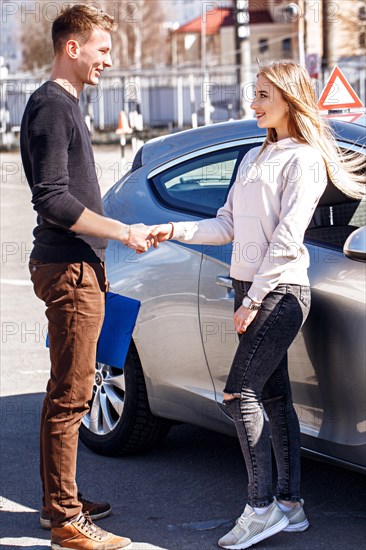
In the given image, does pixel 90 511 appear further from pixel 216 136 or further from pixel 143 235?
pixel 216 136

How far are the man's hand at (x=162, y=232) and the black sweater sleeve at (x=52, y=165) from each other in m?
0.38

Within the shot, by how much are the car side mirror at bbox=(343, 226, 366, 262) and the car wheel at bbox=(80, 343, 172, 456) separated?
1.49 m

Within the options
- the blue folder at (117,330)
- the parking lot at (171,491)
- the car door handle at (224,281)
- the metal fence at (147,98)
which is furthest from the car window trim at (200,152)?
the metal fence at (147,98)

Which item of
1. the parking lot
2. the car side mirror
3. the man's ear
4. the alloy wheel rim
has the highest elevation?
the man's ear

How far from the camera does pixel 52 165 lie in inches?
147

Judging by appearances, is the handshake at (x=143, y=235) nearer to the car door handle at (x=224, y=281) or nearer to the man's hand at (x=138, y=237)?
the man's hand at (x=138, y=237)

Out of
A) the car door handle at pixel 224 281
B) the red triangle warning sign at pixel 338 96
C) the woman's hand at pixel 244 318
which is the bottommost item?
the woman's hand at pixel 244 318

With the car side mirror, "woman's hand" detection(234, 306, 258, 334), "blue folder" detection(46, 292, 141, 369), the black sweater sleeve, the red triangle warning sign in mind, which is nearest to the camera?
the black sweater sleeve

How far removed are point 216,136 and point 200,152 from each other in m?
0.11

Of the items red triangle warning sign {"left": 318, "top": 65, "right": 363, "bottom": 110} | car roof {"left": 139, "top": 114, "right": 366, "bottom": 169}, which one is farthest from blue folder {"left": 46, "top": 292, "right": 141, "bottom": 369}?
red triangle warning sign {"left": 318, "top": 65, "right": 363, "bottom": 110}

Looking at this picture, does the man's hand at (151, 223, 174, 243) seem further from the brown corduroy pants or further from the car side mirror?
the car side mirror

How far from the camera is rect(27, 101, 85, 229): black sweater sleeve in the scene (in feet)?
12.3

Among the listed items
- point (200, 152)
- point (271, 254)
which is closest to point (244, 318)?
point (271, 254)

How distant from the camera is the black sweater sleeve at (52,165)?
373cm
